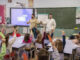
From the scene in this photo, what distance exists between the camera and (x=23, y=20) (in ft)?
23.8

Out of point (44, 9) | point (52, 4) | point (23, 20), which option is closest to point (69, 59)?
point (23, 20)

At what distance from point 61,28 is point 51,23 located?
1.49 m

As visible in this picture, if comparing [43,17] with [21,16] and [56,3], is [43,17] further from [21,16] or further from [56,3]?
[21,16]

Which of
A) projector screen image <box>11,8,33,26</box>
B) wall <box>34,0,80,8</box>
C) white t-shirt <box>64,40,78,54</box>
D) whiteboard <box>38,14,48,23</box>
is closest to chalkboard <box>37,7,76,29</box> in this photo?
whiteboard <box>38,14,48,23</box>

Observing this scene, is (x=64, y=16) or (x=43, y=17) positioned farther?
(x=43, y=17)

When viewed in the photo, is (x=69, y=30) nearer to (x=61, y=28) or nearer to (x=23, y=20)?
(x=61, y=28)

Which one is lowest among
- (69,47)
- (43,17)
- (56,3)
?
(69,47)

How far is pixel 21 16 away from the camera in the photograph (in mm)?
7289

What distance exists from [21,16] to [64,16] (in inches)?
98.5

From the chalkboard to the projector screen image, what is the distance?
4.79ft

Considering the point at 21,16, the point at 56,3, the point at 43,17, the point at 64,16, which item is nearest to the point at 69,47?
the point at 21,16

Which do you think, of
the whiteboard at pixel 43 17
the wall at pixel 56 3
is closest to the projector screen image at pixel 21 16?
the whiteboard at pixel 43 17

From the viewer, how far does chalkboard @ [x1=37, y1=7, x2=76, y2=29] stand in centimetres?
780

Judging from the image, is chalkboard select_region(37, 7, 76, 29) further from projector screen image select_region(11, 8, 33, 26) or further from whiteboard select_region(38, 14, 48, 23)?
projector screen image select_region(11, 8, 33, 26)
